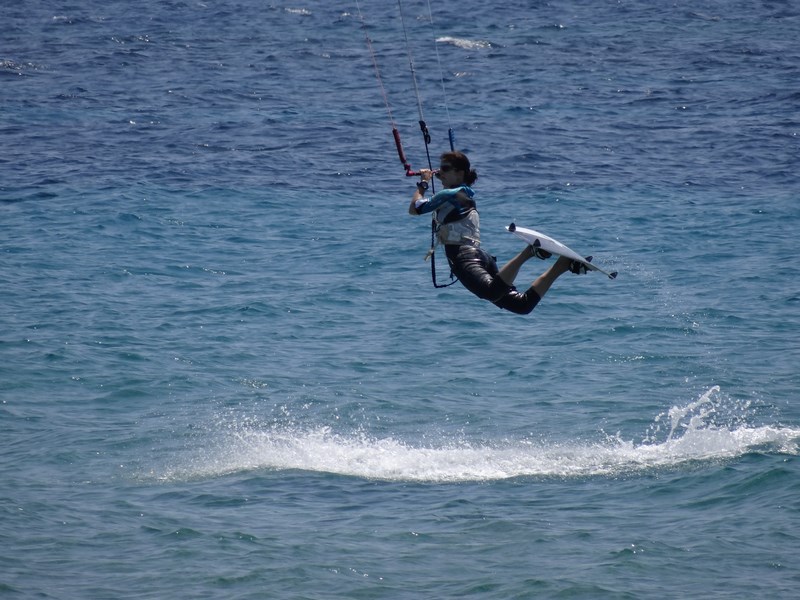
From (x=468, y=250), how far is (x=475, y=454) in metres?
3.25

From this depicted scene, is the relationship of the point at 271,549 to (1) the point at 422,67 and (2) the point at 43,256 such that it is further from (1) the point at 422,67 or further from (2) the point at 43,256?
(1) the point at 422,67

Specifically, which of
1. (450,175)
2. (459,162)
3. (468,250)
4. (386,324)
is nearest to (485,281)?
(468,250)

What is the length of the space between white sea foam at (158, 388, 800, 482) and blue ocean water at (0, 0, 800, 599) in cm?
6

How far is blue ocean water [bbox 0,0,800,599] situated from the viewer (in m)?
11.7

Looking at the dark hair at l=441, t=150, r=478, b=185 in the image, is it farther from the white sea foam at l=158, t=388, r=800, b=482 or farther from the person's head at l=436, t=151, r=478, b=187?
the white sea foam at l=158, t=388, r=800, b=482

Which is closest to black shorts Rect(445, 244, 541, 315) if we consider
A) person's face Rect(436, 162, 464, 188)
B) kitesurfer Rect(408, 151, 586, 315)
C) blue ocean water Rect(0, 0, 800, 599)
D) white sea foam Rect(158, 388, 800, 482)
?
kitesurfer Rect(408, 151, 586, 315)

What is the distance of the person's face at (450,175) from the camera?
1263cm

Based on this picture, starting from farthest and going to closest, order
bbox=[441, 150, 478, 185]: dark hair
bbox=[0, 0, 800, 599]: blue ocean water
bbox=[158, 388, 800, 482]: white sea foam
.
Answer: bbox=[158, 388, 800, 482]: white sea foam
bbox=[441, 150, 478, 185]: dark hair
bbox=[0, 0, 800, 599]: blue ocean water

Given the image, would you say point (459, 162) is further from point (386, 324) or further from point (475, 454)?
point (386, 324)

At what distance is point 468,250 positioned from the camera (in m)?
12.6

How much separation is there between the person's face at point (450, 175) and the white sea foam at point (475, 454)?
11.6 ft

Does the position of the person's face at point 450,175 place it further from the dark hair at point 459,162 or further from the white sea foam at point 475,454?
the white sea foam at point 475,454

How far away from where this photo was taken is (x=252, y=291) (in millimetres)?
22016

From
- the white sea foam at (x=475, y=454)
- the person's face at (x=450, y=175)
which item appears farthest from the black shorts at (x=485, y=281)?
the white sea foam at (x=475, y=454)
